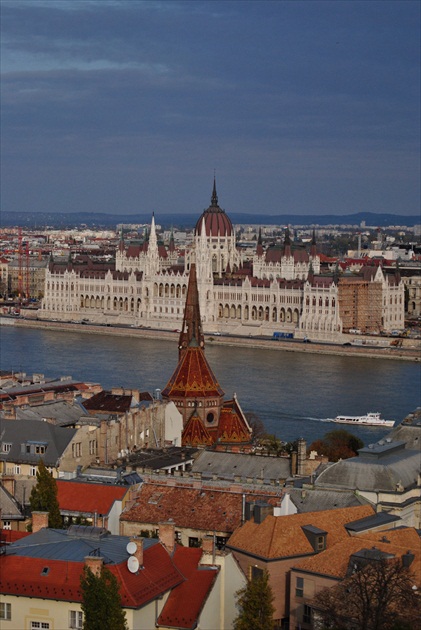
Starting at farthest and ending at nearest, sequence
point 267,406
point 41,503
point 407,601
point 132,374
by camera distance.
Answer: point 132,374 < point 267,406 < point 41,503 < point 407,601

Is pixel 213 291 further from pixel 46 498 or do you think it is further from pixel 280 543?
pixel 280 543

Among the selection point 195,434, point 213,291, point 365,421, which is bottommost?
point 365,421

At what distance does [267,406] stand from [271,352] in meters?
18.4

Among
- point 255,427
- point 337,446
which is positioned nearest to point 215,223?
point 255,427

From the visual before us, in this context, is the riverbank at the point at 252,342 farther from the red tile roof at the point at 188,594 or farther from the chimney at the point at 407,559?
the red tile roof at the point at 188,594

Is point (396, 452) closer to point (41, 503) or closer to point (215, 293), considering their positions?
point (41, 503)

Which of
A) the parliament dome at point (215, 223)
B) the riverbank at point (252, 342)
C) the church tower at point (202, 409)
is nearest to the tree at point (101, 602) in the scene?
the church tower at point (202, 409)

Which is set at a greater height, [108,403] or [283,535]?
[108,403]

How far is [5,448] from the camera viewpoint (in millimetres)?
16547

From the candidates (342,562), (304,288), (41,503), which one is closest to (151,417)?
(41,503)

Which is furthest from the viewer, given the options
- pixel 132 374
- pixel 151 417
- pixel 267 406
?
pixel 132 374

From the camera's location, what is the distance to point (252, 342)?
174ft

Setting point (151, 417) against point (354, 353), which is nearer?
point (151, 417)

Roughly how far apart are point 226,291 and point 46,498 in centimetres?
4800
